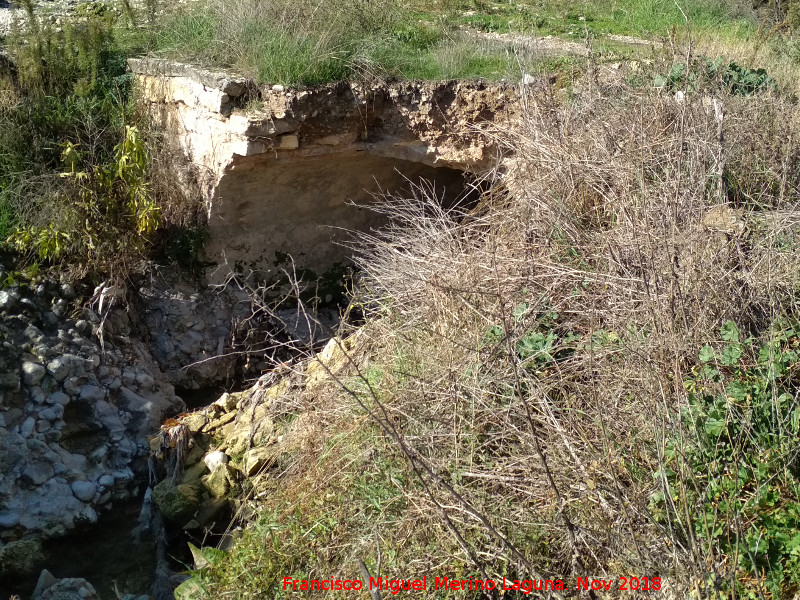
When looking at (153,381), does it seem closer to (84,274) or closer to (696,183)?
(84,274)

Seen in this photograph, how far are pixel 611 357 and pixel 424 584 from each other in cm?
131

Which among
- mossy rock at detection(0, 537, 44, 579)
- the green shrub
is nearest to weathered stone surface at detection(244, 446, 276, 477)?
mossy rock at detection(0, 537, 44, 579)

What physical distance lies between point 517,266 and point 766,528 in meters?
1.92

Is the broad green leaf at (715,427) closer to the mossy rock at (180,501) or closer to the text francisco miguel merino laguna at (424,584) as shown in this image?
the text francisco miguel merino laguna at (424,584)

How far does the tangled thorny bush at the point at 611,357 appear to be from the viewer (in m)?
2.74

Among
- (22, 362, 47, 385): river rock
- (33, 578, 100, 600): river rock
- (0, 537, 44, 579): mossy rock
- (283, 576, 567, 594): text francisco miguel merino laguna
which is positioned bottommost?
(0, 537, 44, 579): mossy rock

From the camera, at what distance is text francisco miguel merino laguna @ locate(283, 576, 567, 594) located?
2.85 metres

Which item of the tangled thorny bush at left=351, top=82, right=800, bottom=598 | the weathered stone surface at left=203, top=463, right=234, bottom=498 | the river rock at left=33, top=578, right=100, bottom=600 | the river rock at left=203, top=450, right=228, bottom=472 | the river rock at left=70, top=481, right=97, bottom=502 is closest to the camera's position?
the tangled thorny bush at left=351, top=82, right=800, bottom=598

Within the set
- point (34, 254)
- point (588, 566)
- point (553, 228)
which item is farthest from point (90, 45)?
point (588, 566)

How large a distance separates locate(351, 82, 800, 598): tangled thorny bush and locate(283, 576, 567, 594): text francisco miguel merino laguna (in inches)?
2.9

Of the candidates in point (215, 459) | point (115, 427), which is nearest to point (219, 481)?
point (215, 459)

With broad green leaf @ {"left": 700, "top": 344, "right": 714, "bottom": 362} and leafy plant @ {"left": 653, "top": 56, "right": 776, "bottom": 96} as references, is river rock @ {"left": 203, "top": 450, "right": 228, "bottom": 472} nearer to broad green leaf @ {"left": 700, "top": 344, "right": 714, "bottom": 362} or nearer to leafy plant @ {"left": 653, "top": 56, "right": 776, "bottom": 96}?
broad green leaf @ {"left": 700, "top": 344, "right": 714, "bottom": 362}

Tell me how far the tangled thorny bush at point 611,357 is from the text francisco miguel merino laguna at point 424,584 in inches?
2.9

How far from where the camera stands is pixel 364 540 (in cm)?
324
